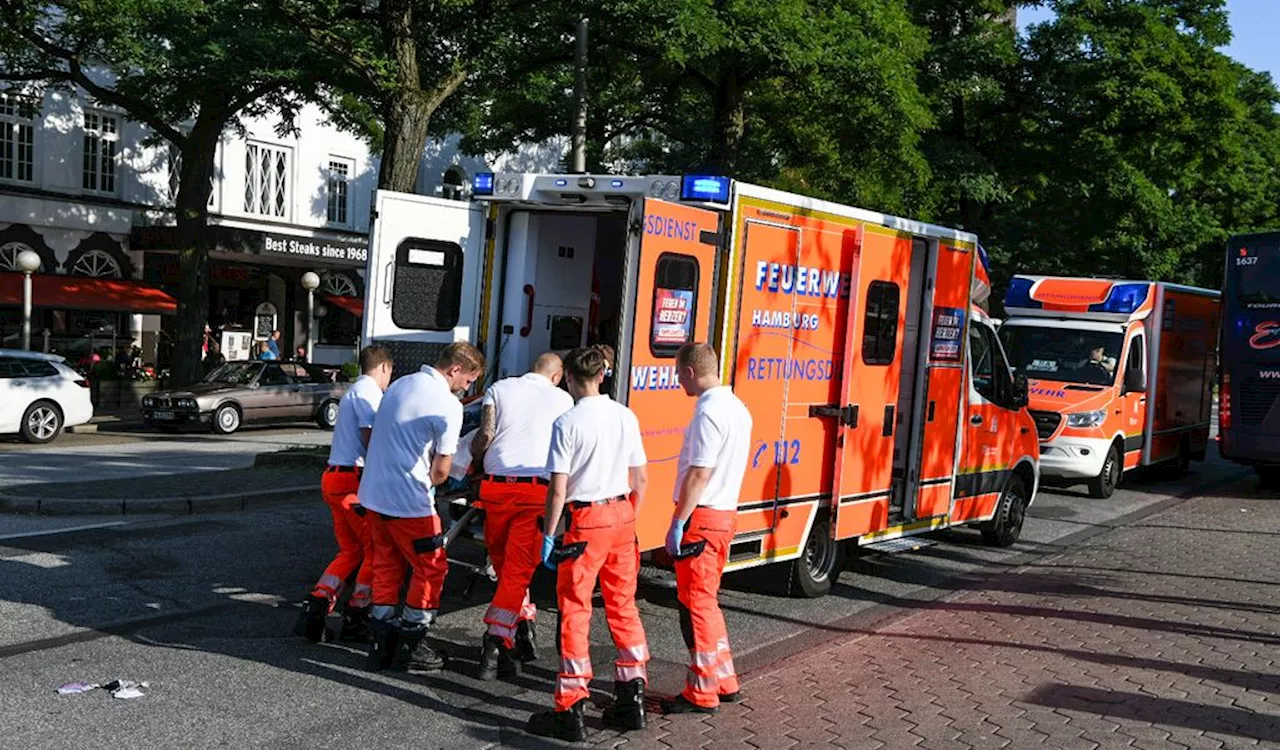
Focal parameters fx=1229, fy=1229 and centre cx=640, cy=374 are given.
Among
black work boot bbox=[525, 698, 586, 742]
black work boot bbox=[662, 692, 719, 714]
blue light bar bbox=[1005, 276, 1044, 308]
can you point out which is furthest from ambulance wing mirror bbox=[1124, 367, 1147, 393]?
black work boot bbox=[525, 698, 586, 742]

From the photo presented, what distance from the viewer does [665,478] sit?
309 inches

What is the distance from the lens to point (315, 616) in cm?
725

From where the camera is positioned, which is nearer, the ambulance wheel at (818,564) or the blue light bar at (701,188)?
the blue light bar at (701,188)

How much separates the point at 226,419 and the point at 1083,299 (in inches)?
562

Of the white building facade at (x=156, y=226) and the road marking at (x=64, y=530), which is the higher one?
the white building facade at (x=156, y=226)

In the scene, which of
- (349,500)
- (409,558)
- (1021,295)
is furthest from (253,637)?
(1021,295)

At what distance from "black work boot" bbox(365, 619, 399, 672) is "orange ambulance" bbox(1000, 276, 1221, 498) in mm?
11731

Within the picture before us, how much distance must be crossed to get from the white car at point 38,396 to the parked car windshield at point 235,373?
2945 millimetres

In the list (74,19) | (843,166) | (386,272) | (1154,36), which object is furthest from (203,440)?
(1154,36)

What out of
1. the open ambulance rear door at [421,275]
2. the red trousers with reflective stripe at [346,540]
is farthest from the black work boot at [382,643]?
the open ambulance rear door at [421,275]

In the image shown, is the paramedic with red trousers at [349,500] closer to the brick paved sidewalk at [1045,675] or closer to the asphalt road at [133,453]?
the brick paved sidewalk at [1045,675]

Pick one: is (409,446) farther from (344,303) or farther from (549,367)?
(344,303)

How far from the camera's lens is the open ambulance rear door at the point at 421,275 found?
8.62m

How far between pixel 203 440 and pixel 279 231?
14.9m
